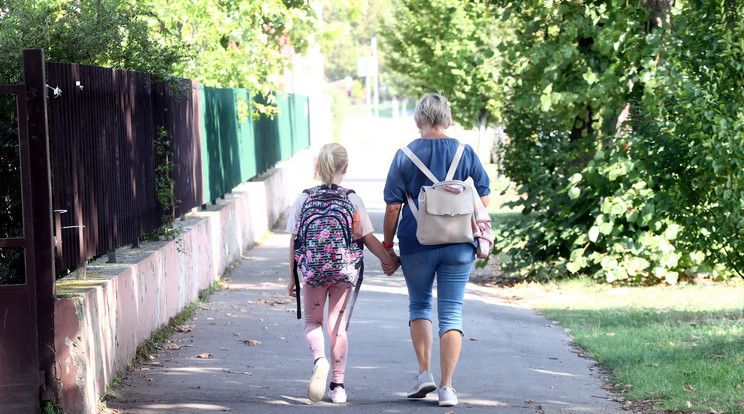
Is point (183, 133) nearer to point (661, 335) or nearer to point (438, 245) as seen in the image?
point (438, 245)

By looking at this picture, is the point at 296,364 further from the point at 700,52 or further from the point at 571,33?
the point at 571,33

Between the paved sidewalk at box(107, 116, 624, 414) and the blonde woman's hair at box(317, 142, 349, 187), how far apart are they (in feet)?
4.37

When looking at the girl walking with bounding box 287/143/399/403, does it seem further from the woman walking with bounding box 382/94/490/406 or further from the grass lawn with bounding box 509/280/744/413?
the grass lawn with bounding box 509/280/744/413

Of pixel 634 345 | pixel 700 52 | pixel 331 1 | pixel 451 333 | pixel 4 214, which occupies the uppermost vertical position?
pixel 331 1

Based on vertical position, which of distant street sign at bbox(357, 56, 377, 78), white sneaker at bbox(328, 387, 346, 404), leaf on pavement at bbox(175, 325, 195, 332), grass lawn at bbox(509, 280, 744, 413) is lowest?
grass lawn at bbox(509, 280, 744, 413)

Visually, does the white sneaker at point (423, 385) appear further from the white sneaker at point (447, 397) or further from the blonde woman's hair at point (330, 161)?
the blonde woman's hair at point (330, 161)

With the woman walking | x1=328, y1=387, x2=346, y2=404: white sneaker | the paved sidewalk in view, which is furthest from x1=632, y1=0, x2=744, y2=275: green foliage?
x1=328, y1=387, x2=346, y2=404: white sneaker

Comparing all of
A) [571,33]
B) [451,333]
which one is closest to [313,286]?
[451,333]

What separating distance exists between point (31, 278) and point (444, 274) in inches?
88.7

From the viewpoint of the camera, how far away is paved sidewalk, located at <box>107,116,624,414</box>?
5.90 metres

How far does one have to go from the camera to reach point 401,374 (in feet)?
22.6

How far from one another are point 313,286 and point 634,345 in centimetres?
334

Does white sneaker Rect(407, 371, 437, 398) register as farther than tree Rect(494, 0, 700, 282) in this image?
No

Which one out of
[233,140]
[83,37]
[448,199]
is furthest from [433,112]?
[233,140]
